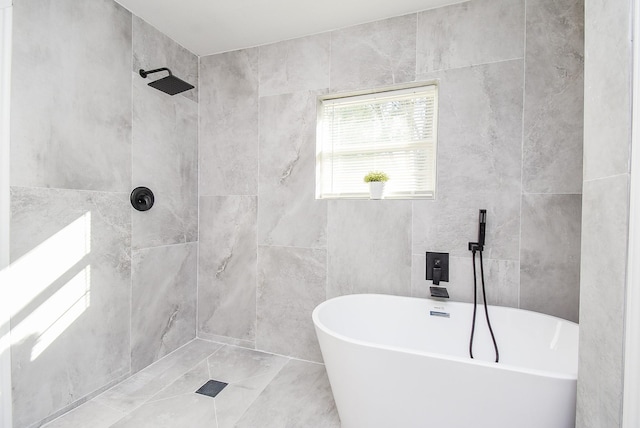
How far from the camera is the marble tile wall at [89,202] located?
1.43 meters

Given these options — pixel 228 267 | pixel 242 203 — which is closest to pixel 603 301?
pixel 242 203

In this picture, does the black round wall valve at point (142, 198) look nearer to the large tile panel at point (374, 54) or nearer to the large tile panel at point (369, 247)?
the large tile panel at point (369, 247)

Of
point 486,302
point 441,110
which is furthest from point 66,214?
point 486,302

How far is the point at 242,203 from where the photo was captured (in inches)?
94.7

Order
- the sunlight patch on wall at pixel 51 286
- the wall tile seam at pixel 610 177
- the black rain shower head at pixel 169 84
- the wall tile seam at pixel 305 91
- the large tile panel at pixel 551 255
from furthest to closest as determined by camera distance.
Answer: the wall tile seam at pixel 305 91 → the black rain shower head at pixel 169 84 → the large tile panel at pixel 551 255 → the sunlight patch on wall at pixel 51 286 → the wall tile seam at pixel 610 177

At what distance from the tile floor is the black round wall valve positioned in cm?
122

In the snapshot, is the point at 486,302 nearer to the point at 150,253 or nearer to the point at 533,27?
the point at 533,27

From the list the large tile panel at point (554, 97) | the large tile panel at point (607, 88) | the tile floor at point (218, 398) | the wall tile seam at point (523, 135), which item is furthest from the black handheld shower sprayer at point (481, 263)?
the tile floor at point (218, 398)

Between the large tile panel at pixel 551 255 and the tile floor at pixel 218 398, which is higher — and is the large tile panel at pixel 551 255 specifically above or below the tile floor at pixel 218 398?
above

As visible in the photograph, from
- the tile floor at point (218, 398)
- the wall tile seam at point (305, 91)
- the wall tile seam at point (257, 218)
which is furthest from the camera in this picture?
the wall tile seam at point (257, 218)

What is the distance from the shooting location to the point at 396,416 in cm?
123

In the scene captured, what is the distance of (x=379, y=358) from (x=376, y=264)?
89 cm

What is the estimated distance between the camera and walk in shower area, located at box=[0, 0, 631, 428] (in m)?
1.45

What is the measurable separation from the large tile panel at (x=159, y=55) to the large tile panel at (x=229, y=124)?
11 cm
